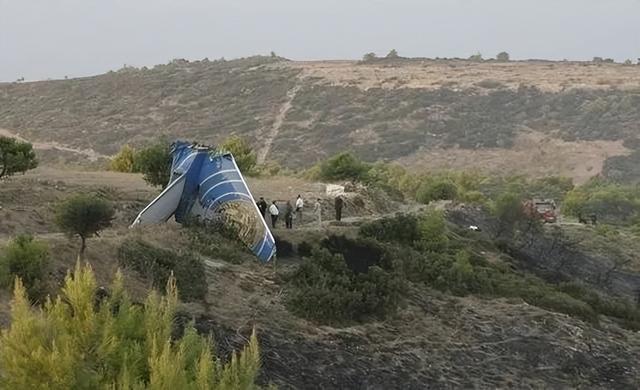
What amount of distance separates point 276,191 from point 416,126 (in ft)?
128

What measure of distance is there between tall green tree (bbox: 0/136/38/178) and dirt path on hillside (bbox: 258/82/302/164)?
3870 centimetres

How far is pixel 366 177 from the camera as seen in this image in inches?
1492

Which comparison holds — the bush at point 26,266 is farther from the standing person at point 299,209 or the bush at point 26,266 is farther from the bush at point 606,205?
the bush at point 606,205

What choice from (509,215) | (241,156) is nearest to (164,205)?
(509,215)

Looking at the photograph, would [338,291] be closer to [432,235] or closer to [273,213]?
Answer: [273,213]

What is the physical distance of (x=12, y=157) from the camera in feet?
77.3

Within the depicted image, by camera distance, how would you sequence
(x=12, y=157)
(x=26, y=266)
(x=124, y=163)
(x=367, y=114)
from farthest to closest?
(x=367, y=114), (x=124, y=163), (x=12, y=157), (x=26, y=266)

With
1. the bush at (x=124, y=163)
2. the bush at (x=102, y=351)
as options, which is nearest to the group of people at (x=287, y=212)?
the bush at (x=124, y=163)

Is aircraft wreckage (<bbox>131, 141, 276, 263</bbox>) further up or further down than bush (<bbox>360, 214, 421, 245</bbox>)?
further up

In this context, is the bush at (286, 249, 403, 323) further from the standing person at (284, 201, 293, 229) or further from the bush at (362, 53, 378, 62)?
the bush at (362, 53, 378, 62)

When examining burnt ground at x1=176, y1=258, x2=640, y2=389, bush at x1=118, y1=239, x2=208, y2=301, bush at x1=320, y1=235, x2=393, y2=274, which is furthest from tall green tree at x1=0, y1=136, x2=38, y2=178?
burnt ground at x1=176, y1=258, x2=640, y2=389

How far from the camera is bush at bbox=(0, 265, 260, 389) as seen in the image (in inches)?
255

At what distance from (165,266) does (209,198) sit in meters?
4.47

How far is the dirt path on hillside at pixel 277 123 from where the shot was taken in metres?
65.6
